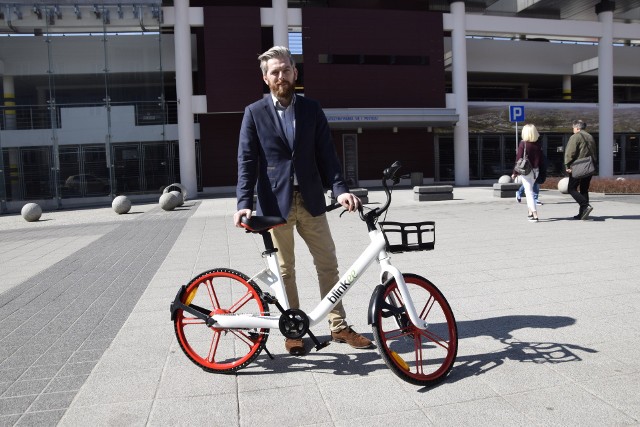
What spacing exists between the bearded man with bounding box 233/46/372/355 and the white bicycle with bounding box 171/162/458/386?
0.97 ft

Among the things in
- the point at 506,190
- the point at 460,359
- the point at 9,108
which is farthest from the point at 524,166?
the point at 9,108

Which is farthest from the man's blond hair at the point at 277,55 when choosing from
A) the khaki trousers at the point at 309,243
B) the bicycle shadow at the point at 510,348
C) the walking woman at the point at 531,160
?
the walking woman at the point at 531,160

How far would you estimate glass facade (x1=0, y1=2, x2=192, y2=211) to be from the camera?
2286 centimetres

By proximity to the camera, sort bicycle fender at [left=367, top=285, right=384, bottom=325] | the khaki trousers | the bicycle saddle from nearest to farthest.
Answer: bicycle fender at [left=367, top=285, right=384, bottom=325], the bicycle saddle, the khaki trousers

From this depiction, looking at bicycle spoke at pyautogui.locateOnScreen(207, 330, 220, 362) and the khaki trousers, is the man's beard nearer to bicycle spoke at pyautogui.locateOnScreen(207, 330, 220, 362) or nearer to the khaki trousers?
the khaki trousers

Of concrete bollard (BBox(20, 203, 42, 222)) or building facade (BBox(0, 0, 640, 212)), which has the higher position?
building facade (BBox(0, 0, 640, 212))

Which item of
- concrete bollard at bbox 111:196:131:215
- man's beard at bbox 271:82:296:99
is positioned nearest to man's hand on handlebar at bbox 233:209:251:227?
man's beard at bbox 271:82:296:99

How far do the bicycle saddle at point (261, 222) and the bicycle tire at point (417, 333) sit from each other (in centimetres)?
75

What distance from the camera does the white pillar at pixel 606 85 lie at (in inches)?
1160

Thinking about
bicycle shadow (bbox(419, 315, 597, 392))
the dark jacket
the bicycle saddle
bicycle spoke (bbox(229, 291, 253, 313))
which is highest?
the dark jacket

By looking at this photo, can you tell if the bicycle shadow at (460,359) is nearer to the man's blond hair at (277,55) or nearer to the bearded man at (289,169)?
the bearded man at (289,169)

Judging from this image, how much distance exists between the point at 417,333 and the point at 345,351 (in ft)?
2.17

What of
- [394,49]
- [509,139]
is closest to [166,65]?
[394,49]

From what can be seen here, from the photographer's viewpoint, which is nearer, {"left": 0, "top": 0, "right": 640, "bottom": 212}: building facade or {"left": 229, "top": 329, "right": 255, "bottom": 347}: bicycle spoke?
{"left": 229, "top": 329, "right": 255, "bottom": 347}: bicycle spoke
